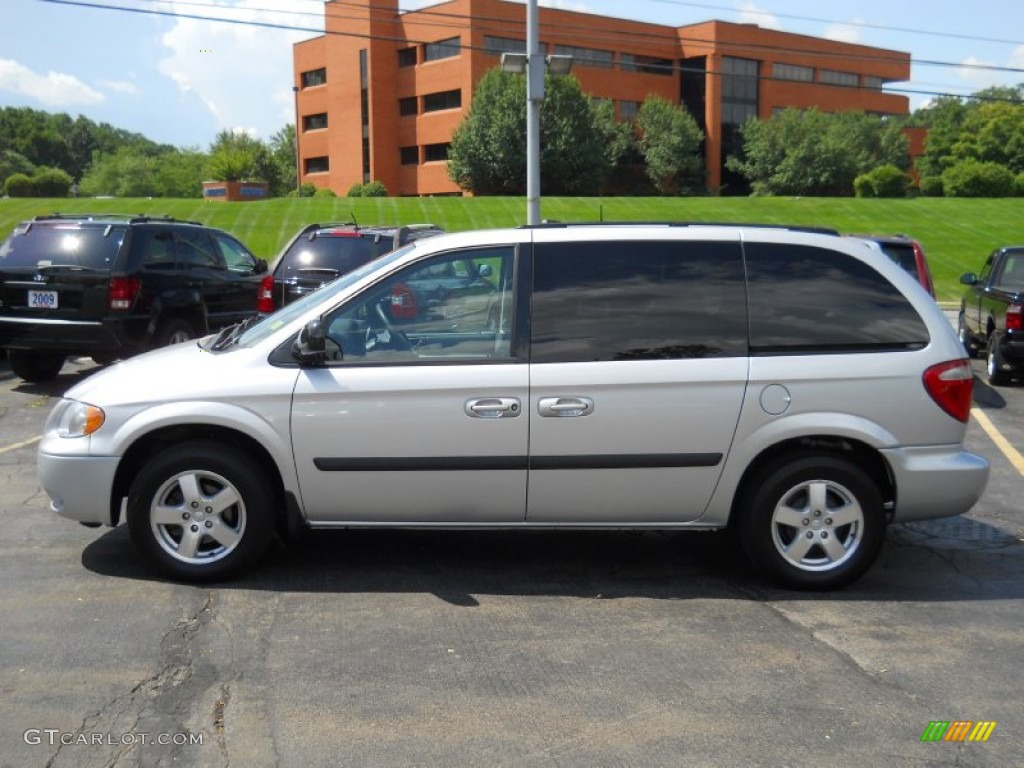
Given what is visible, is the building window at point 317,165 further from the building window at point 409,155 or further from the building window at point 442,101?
the building window at point 442,101

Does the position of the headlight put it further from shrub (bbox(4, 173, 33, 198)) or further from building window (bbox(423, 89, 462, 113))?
building window (bbox(423, 89, 462, 113))

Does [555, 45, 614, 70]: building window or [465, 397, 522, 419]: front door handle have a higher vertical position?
[555, 45, 614, 70]: building window

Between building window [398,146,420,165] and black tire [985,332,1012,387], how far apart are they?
6239cm

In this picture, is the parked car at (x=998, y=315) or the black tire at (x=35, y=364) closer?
the black tire at (x=35, y=364)

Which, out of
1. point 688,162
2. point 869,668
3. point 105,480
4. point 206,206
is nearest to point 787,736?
point 869,668

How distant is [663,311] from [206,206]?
48987mm

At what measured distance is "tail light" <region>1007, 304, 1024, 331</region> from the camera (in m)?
12.3

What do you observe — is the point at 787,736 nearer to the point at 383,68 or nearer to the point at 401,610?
the point at 401,610

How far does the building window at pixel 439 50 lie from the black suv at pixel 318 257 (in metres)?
57.7

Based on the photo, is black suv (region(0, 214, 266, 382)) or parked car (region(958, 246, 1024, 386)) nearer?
black suv (region(0, 214, 266, 382))

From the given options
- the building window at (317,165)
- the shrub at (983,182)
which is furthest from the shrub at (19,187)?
the shrub at (983,182)

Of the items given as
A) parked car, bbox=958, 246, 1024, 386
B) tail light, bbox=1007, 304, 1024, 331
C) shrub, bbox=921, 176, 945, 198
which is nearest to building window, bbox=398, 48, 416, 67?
shrub, bbox=921, 176, 945, 198

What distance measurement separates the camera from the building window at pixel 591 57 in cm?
6969

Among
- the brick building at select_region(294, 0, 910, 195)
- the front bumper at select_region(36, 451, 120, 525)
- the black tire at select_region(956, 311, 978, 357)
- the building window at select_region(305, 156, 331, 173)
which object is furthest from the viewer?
the building window at select_region(305, 156, 331, 173)
